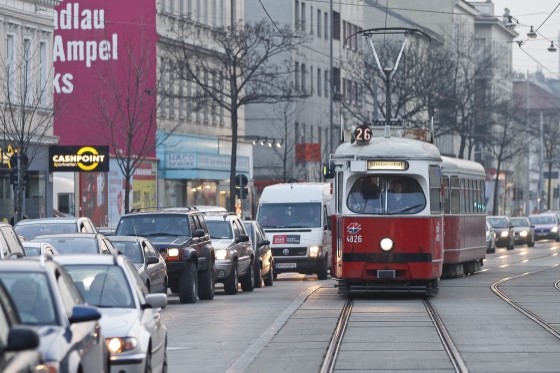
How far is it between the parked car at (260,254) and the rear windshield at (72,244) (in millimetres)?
11374

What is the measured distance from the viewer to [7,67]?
135ft

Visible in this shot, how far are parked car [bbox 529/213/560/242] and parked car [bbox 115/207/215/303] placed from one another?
52.7m

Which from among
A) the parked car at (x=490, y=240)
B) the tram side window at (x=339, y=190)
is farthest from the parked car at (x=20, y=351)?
the parked car at (x=490, y=240)

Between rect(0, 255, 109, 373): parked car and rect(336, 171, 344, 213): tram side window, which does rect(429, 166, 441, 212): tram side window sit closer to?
rect(336, 171, 344, 213): tram side window

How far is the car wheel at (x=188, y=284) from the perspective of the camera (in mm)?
25219

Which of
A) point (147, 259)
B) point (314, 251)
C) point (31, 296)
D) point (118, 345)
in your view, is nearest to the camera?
point (31, 296)

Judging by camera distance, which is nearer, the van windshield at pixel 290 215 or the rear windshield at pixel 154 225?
the rear windshield at pixel 154 225

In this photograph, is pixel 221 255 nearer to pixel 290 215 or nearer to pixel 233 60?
pixel 290 215

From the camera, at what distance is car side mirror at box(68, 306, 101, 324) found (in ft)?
29.0

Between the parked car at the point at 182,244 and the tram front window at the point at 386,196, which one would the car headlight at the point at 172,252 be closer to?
the parked car at the point at 182,244

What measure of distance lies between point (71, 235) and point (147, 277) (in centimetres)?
137

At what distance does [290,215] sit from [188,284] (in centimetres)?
1156

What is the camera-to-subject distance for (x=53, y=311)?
29.0 ft

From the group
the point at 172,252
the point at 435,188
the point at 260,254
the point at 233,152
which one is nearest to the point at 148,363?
the point at 172,252
